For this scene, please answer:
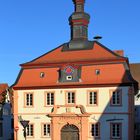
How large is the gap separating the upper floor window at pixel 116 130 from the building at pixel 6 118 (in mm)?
24014

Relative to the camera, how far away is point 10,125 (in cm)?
6769

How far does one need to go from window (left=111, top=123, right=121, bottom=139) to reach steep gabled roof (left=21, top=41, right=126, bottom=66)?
289 inches

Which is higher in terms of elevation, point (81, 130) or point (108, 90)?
point (108, 90)

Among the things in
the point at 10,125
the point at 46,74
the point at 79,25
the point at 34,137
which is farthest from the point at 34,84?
the point at 10,125

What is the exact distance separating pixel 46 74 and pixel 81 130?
25.2 feet

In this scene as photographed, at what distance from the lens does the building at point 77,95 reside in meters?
47.5

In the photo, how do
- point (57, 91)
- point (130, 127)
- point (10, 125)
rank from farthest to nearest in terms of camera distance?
point (10, 125)
point (57, 91)
point (130, 127)

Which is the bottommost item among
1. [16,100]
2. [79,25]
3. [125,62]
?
[16,100]

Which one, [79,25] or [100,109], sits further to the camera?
[79,25]

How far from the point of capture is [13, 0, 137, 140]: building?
156 feet

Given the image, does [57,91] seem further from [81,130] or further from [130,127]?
[130,127]

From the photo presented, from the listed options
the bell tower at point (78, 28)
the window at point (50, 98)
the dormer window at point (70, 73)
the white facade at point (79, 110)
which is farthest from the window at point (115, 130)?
the bell tower at point (78, 28)

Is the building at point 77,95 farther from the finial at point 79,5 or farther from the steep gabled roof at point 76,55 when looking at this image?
the finial at point 79,5

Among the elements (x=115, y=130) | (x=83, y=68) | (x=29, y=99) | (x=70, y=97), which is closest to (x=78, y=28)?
(x=83, y=68)
